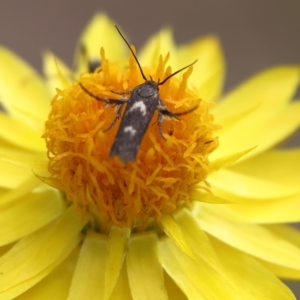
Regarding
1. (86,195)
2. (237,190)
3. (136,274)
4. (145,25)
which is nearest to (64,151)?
(86,195)

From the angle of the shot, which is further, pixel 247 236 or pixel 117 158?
pixel 247 236

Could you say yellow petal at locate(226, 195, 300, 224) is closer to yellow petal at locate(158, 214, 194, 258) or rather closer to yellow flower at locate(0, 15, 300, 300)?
yellow flower at locate(0, 15, 300, 300)

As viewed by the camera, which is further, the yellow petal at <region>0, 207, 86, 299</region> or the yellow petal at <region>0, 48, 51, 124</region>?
the yellow petal at <region>0, 48, 51, 124</region>

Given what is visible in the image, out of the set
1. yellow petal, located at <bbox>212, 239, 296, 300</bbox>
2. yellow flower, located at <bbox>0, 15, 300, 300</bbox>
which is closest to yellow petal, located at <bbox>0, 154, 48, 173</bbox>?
yellow flower, located at <bbox>0, 15, 300, 300</bbox>

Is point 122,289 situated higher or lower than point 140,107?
lower

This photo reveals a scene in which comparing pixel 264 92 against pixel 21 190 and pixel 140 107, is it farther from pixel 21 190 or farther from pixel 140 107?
pixel 21 190

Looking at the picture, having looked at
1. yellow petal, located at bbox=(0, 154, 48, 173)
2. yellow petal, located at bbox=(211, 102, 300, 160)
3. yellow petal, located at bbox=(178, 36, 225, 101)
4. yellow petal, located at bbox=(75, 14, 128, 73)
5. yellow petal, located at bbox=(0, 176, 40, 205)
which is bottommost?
yellow petal, located at bbox=(211, 102, 300, 160)

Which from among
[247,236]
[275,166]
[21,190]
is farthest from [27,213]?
[275,166]
